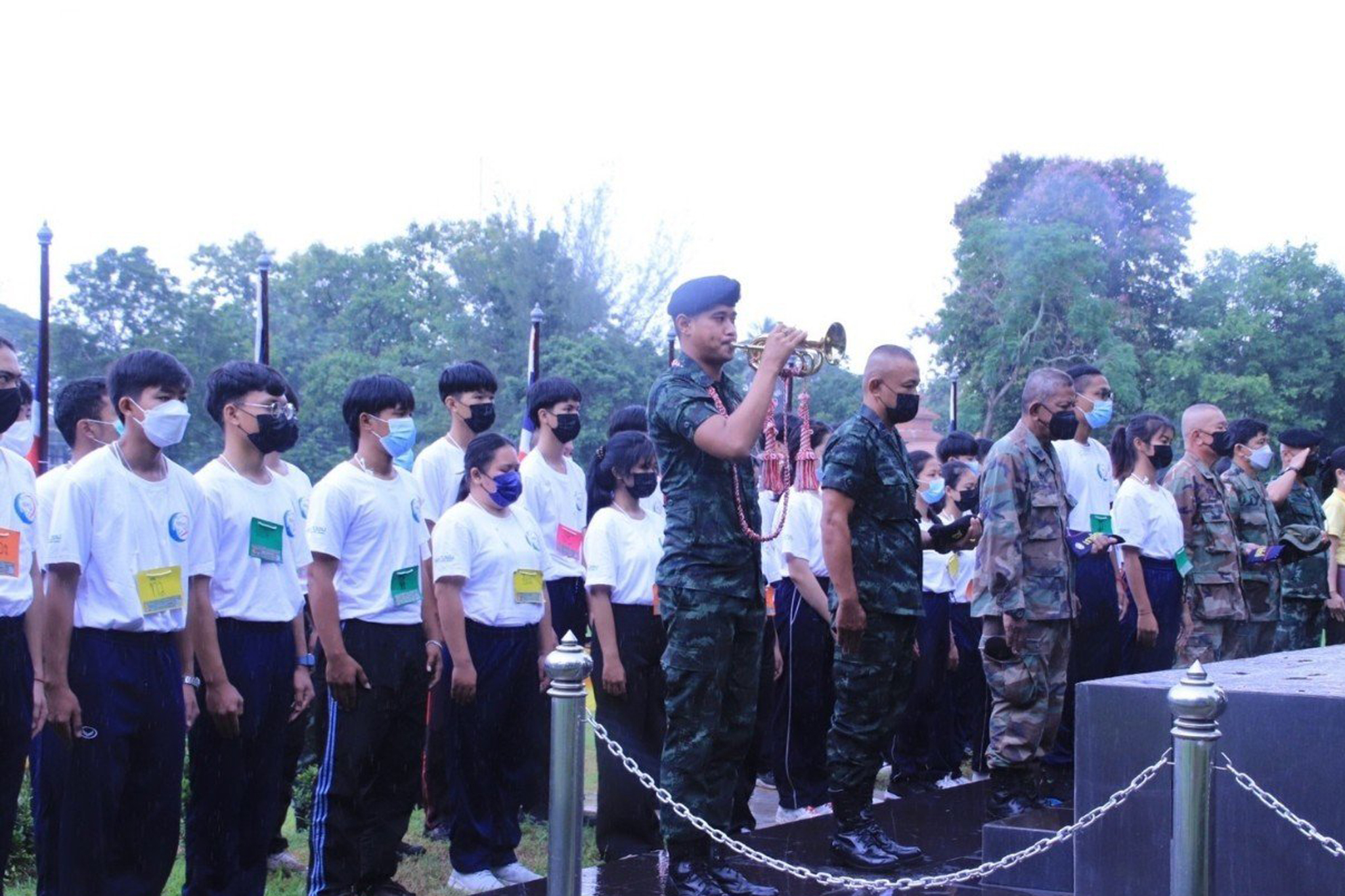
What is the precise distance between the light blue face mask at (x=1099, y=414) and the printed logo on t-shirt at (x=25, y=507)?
5.51 m

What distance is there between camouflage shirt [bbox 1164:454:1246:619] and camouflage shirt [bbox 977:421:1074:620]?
2125mm

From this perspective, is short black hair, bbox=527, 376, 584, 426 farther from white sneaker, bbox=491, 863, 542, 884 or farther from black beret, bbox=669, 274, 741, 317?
white sneaker, bbox=491, 863, 542, 884

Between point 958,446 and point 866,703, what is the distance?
3.97 meters

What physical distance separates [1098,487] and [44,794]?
5.72m

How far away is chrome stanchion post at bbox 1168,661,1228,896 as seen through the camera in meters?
3.67

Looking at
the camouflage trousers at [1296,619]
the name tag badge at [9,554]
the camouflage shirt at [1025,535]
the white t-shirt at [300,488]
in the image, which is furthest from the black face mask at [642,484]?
the camouflage trousers at [1296,619]

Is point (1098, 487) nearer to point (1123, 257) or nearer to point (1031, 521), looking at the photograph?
point (1031, 521)

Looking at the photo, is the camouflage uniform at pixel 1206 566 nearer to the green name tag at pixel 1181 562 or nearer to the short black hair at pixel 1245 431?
the green name tag at pixel 1181 562

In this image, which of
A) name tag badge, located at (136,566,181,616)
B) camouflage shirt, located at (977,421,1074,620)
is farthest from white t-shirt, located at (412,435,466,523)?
camouflage shirt, located at (977,421,1074,620)

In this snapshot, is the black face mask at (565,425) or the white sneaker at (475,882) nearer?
the white sneaker at (475,882)

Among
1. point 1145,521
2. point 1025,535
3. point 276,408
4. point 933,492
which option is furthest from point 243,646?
point 1145,521

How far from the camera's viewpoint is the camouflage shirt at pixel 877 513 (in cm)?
555

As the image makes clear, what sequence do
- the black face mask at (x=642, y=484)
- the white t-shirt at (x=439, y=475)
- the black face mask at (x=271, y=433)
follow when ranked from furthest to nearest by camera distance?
the white t-shirt at (x=439, y=475) < the black face mask at (x=642, y=484) < the black face mask at (x=271, y=433)

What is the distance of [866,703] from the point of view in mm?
5512
